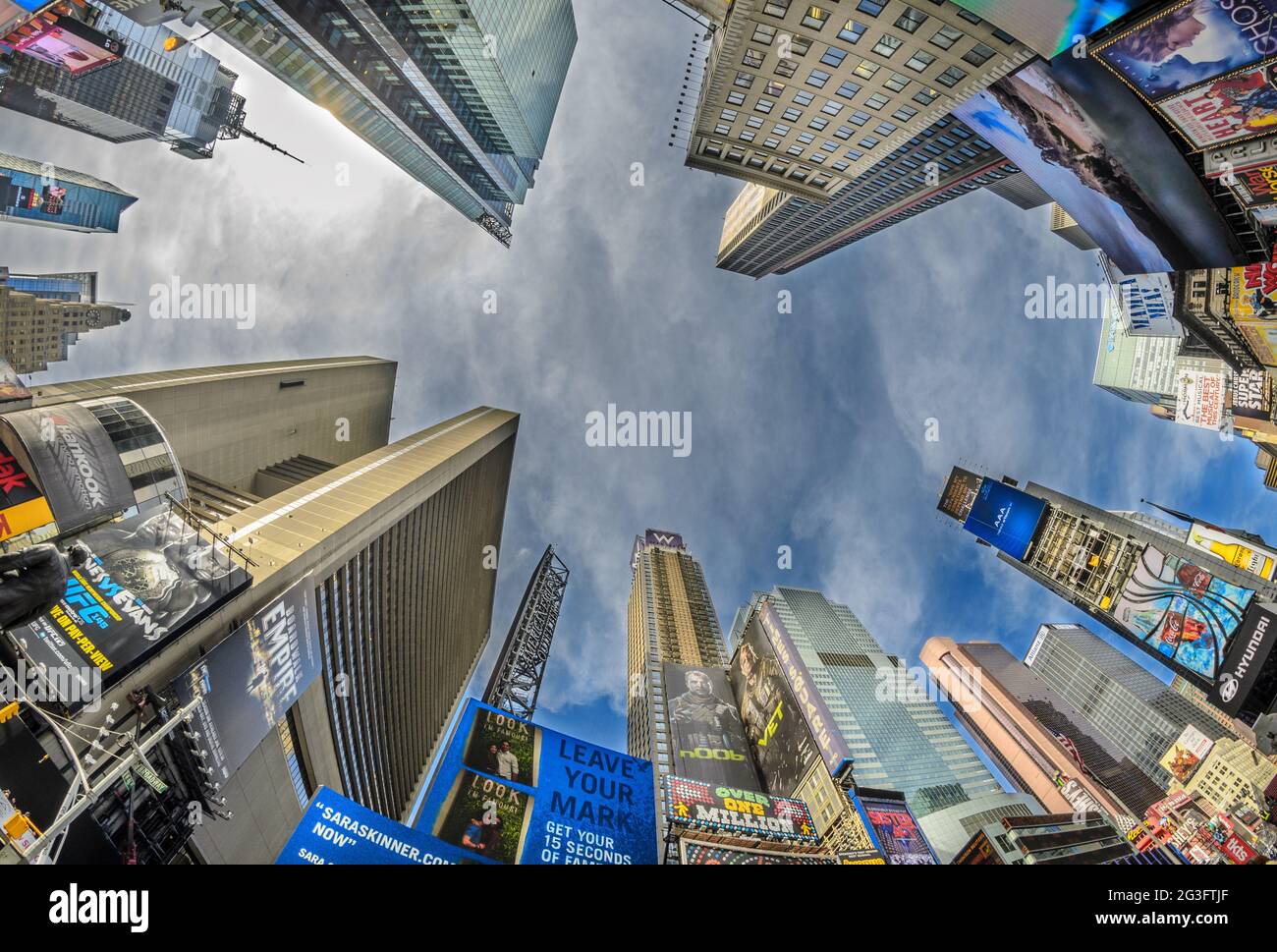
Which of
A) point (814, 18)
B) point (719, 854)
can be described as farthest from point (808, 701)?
point (814, 18)

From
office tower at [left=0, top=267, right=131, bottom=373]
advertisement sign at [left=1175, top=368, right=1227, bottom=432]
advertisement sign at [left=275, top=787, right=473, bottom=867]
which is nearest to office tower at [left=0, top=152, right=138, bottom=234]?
office tower at [left=0, top=267, right=131, bottom=373]

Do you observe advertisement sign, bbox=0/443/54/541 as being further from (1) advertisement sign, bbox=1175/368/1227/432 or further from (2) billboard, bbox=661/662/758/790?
(1) advertisement sign, bbox=1175/368/1227/432

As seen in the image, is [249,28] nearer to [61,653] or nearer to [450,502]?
[450,502]

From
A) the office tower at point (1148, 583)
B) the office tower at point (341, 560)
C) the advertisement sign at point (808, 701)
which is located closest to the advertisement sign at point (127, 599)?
the office tower at point (341, 560)

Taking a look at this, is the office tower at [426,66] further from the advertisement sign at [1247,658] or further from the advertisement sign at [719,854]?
the advertisement sign at [1247,658]
